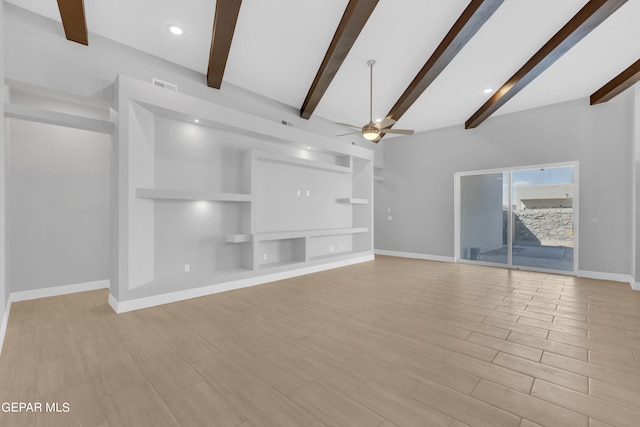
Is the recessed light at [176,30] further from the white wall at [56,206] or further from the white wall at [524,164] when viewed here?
the white wall at [524,164]

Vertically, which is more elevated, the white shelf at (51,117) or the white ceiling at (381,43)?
the white ceiling at (381,43)

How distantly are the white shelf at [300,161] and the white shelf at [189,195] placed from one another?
2.96 ft

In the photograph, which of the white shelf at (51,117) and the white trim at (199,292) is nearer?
the white shelf at (51,117)

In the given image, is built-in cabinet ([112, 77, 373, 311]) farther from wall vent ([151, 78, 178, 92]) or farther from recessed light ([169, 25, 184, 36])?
recessed light ([169, 25, 184, 36])

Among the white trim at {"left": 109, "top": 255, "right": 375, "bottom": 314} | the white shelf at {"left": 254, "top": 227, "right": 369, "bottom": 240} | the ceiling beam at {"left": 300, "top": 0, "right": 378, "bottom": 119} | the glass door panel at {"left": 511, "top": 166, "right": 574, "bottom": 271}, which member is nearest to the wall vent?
the ceiling beam at {"left": 300, "top": 0, "right": 378, "bottom": 119}

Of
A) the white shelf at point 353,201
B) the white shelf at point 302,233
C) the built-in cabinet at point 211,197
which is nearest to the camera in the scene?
the built-in cabinet at point 211,197

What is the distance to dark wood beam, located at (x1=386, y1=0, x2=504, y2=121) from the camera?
3760mm

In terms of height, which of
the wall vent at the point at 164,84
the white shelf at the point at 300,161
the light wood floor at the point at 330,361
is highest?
the wall vent at the point at 164,84

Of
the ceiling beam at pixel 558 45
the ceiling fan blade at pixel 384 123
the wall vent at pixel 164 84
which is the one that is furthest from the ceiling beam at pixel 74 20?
the ceiling beam at pixel 558 45

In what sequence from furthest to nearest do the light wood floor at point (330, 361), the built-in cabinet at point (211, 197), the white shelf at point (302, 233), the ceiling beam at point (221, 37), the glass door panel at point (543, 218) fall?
the glass door panel at point (543, 218), the white shelf at point (302, 233), the built-in cabinet at point (211, 197), the ceiling beam at point (221, 37), the light wood floor at point (330, 361)

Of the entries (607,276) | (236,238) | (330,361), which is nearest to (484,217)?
(607,276)

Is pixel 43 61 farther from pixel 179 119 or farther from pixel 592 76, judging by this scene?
pixel 592 76

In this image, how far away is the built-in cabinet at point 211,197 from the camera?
3.88 meters

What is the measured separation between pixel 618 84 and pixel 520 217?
9.83 feet
